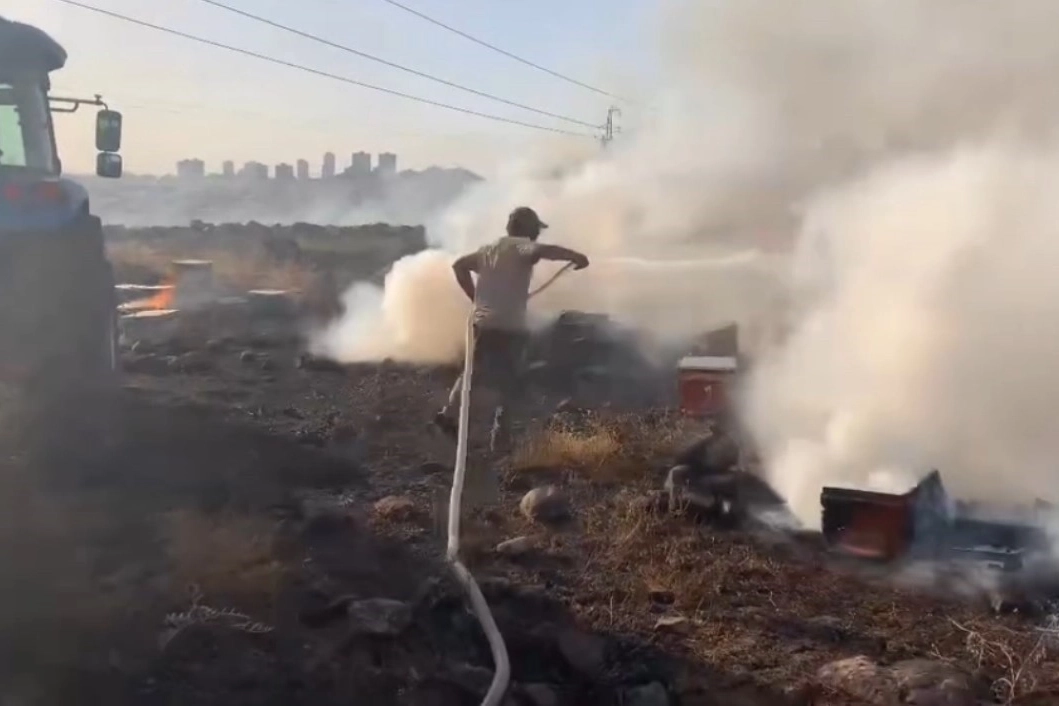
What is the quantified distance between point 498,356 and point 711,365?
6.83 feet

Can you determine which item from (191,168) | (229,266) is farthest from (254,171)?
(229,266)

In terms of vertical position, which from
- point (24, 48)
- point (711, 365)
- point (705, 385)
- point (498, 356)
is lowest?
point (705, 385)

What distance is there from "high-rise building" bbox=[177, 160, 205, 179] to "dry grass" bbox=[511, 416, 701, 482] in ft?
249

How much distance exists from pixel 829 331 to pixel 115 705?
6.07 m

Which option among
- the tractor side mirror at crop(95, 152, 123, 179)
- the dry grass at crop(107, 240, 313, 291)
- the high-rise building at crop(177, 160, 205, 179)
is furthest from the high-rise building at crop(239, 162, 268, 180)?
the tractor side mirror at crop(95, 152, 123, 179)

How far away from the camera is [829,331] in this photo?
8312 millimetres

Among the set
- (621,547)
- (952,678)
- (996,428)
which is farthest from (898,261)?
(952,678)

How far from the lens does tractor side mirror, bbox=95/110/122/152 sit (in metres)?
7.97

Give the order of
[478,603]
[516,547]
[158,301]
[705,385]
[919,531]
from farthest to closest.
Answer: [158,301] → [705,385] → [919,531] → [516,547] → [478,603]

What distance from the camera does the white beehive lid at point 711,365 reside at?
889 cm

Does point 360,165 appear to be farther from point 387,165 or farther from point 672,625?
point 672,625

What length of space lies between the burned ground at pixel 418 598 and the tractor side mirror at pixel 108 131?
2.40 m

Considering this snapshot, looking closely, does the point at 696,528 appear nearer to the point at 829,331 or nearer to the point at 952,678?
the point at 952,678

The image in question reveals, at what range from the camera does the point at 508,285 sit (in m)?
7.84
